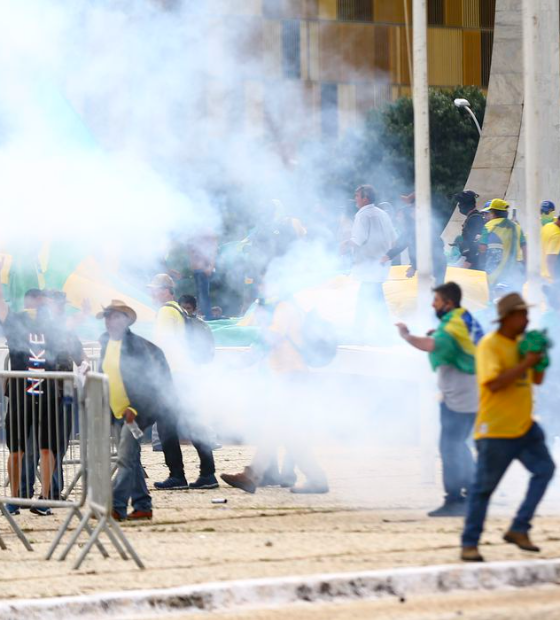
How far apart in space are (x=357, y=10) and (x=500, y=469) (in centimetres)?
4029

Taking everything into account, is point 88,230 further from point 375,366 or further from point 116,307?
point 116,307

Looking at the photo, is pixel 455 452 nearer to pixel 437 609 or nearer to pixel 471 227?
pixel 437 609

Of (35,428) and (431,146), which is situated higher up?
(431,146)

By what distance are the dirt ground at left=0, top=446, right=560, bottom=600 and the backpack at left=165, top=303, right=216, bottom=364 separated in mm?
1205

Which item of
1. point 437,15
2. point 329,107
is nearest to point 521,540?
point 437,15

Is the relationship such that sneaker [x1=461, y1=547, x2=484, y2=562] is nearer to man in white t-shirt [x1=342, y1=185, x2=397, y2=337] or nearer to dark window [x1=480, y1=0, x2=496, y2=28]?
man in white t-shirt [x1=342, y1=185, x2=397, y2=337]

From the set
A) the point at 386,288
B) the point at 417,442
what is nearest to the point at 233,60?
the point at 386,288

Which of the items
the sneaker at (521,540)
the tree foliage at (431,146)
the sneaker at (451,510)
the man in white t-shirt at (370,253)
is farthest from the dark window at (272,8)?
the tree foliage at (431,146)

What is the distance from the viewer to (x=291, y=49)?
74.6 ft

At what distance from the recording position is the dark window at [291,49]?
69.2ft

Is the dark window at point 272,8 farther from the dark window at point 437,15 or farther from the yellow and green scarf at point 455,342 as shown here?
the dark window at point 437,15

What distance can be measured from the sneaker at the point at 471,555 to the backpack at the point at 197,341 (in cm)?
524

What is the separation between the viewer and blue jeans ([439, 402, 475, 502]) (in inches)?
409

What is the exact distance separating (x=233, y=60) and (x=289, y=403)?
449 centimetres
